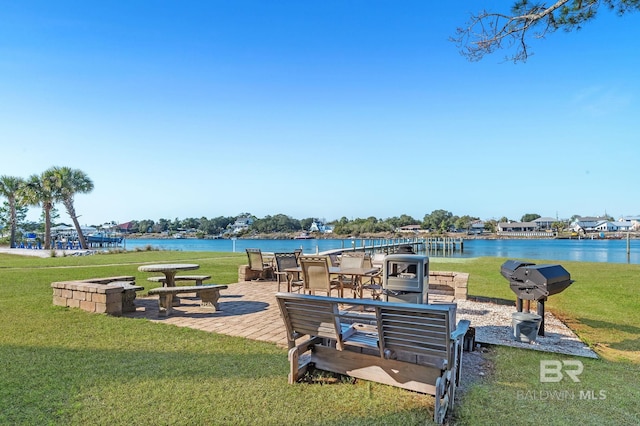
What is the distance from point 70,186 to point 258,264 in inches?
1402

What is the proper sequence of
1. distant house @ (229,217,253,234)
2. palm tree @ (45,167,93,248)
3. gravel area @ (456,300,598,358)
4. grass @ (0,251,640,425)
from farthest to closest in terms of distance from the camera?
distant house @ (229,217,253,234) → palm tree @ (45,167,93,248) → gravel area @ (456,300,598,358) → grass @ (0,251,640,425)

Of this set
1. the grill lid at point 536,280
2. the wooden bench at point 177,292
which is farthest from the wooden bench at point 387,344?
the wooden bench at point 177,292

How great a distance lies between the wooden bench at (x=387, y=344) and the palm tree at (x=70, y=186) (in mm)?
40063

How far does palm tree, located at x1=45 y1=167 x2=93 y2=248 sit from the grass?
122 ft

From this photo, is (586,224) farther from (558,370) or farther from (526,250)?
(558,370)

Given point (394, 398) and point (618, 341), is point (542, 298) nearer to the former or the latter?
point (618, 341)

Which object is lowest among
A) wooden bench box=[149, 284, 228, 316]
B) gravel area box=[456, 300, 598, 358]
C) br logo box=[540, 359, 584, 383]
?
gravel area box=[456, 300, 598, 358]

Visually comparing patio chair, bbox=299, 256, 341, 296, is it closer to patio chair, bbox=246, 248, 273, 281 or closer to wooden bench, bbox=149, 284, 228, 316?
wooden bench, bbox=149, 284, 228, 316

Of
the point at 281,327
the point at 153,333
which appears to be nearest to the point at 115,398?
the point at 153,333

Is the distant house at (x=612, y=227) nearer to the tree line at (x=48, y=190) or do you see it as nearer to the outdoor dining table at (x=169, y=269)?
the tree line at (x=48, y=190)

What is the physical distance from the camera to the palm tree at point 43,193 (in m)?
34.5

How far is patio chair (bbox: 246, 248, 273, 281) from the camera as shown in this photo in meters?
9.62

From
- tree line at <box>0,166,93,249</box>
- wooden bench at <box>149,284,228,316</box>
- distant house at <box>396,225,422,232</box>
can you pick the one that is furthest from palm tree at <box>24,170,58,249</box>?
distant house at <box>396,225,422,232</box>

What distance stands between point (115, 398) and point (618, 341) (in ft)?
18.8
